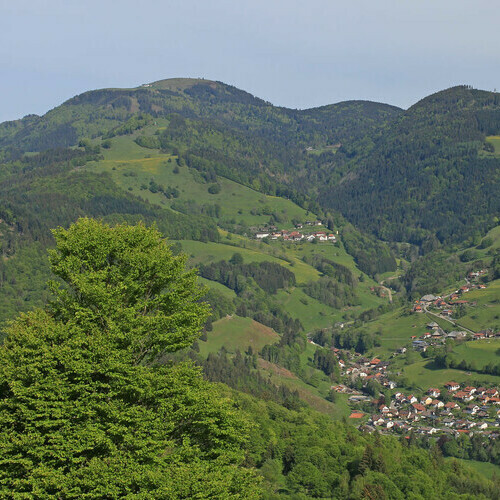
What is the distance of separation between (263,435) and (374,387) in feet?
318

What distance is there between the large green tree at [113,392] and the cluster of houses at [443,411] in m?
126

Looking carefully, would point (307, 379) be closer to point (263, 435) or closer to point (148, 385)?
point (263, 435)

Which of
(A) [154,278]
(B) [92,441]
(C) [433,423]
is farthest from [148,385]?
(C) [433,423]

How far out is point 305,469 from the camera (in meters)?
75.2

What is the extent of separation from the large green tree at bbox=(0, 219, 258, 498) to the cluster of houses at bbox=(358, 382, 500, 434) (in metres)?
126

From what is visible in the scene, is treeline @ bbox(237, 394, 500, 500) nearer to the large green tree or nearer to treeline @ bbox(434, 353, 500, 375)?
the large green tree

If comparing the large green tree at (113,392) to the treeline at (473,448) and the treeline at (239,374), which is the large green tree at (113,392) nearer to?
the treeline at (473,448)

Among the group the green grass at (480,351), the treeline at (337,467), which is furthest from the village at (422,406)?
the treeline at (337,467)

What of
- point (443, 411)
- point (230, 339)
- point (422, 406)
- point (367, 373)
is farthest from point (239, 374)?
point (367, 373)

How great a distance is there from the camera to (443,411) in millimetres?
154125

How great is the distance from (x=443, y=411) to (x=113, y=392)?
143279mm

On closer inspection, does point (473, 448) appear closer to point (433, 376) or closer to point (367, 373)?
point (433, 376)

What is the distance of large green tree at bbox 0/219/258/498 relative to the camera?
21.1 meters

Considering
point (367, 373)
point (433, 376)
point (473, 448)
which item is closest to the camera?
point (473, 448)
